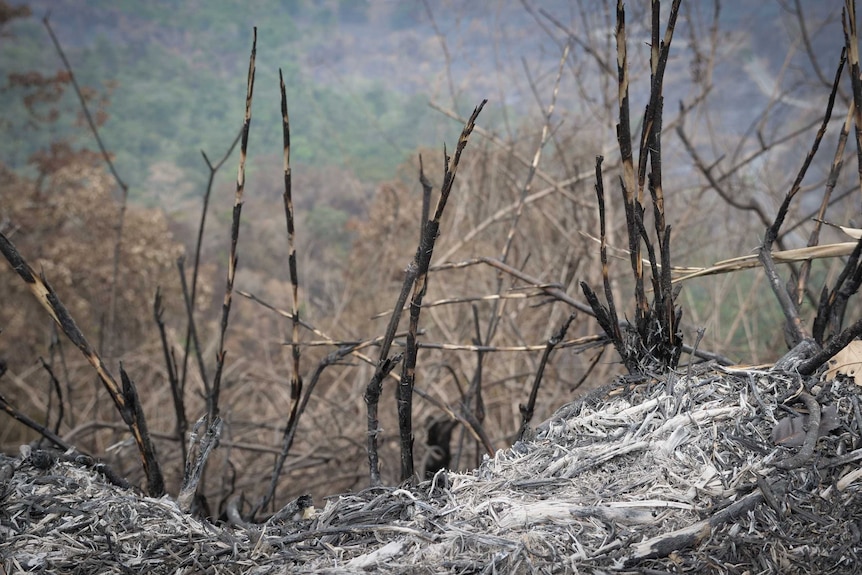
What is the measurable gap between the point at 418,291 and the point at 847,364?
325mm

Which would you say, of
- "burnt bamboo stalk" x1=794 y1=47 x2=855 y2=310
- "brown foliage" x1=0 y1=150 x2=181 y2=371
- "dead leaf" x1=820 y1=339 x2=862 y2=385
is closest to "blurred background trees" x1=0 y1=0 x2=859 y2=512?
"brown foliage" x1=0 y1=150 x2=181 y2=371

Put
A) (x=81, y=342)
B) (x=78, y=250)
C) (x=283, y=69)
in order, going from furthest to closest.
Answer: (x=283, y=69), (x=78, y=250), (x=81, y=342)

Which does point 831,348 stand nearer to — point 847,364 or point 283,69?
point 847,364

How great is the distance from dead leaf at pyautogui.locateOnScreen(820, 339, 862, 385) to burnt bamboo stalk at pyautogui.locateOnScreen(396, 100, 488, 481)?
0.31m

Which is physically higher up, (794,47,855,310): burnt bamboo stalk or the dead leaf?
(794,47,855,310): burnt bamboo stalk

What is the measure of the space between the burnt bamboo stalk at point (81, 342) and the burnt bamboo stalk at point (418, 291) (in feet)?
0.80

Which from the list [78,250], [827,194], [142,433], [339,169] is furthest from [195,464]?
[339,169]

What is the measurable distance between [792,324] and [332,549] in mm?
438

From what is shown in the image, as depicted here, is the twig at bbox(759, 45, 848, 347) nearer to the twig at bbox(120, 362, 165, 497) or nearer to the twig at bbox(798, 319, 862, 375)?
the twig at bbox(798, 319, 862, 375)

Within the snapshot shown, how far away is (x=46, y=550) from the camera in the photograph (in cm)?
43

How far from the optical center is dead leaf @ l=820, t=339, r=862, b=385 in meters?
0.49

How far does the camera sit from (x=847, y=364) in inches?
19.4

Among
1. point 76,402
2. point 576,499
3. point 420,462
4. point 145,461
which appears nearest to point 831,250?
point 576,499

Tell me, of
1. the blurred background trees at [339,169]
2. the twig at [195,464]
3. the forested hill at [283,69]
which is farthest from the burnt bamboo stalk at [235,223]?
the forested hill at [283,69]
